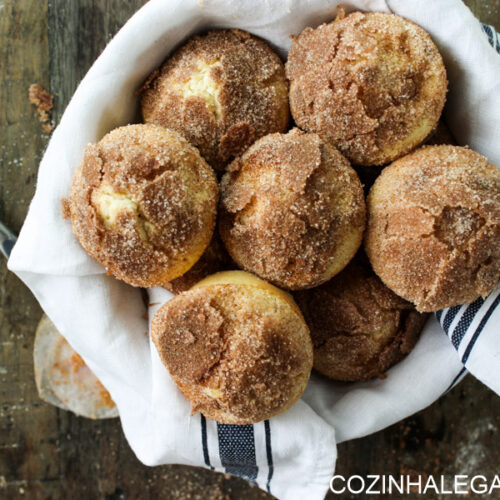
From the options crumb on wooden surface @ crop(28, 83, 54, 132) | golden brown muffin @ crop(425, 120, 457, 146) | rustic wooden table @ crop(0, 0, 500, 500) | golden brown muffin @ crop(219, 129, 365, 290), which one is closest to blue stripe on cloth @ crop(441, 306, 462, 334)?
golden brown muffin @ crop(219, 129, 365, 290)

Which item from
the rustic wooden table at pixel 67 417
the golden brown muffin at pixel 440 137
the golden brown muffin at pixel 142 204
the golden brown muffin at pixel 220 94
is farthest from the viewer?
the rustic wooden table at pixel 67 417

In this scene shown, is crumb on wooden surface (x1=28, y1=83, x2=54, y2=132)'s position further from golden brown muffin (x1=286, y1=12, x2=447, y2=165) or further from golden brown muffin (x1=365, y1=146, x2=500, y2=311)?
golden brown muffin (x1=365, y1=146, x2=500, y2=311)

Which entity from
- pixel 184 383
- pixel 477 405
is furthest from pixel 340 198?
pixel 477 405

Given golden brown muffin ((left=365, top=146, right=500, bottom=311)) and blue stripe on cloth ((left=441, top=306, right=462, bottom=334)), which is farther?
blue stripe on cloth ((left=441, top=306, right=462, bottom=334))

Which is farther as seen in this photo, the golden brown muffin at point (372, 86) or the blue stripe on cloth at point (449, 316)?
the blue stripe on cloth at point (449, 316)

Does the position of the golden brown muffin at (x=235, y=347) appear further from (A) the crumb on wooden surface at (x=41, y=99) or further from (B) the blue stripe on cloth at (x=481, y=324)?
(A) the crumb on wooden surface at (x=41, y=99)

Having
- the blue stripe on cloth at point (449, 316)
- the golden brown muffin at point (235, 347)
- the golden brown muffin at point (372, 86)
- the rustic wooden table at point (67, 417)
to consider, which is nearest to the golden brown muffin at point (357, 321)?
the blue stripe on cloth at point (449, 316)
